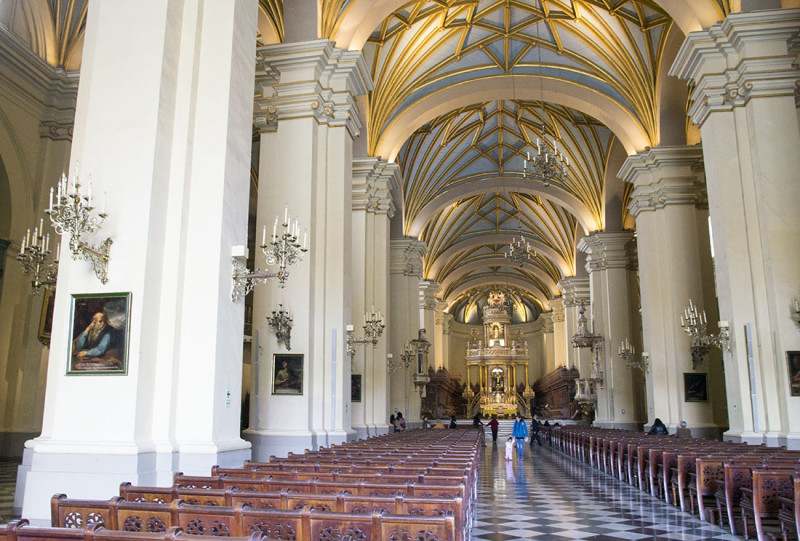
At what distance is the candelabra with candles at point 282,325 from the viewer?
31.8 ft

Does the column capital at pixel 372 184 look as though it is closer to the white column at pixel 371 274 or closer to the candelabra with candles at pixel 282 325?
the white column at pixel 371 274

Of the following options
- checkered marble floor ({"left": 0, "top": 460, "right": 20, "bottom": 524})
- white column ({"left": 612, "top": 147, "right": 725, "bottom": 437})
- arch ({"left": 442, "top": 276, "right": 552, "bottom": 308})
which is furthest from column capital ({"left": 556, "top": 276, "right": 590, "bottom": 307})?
checkered marble floor ({"left": 0, "top": 460, "right": 20, "bottom": 524})

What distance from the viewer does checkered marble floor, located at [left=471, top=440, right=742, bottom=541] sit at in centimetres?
619

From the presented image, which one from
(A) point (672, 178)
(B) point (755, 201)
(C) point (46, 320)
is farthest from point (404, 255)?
(B) point (755, 201)

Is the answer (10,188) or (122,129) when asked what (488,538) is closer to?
(122,129)

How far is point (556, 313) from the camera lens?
122ft

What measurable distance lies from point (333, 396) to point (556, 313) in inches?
1129

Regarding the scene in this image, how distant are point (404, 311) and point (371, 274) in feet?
16.9

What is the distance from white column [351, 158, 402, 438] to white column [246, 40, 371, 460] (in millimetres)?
3663

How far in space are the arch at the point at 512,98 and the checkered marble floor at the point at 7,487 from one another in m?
10.8

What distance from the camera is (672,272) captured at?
1495 centimetres

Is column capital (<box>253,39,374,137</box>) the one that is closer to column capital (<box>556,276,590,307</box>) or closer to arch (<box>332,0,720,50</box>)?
arch (<box>332,0,720,50</box>)

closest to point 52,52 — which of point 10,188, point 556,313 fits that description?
point 10,188

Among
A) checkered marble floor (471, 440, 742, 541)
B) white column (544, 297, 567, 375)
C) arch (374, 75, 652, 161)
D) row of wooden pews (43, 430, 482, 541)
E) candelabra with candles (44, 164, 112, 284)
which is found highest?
arch (374, 75, 652, 161)
